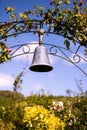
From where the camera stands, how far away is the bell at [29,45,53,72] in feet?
19.1

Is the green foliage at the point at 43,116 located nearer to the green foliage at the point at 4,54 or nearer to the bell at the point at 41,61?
the bell at the point at 41,61

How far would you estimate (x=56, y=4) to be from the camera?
6.73 m

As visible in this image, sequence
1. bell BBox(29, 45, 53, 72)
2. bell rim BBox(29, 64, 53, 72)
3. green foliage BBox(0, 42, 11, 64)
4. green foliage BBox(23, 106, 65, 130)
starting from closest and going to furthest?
1. bell BBox(29, 45, 53, 72)
2. bell rim BBox(29, 64, 53, 72)
3. green foliage BBox(23, 106, 65, 130)
4. green foliage BBox(0, 42, 11, 64)

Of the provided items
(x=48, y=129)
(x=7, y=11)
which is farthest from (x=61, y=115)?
(x=7, y=11)

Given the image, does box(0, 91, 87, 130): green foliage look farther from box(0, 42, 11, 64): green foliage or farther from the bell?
box(0, 42, 11, 64): green foliage

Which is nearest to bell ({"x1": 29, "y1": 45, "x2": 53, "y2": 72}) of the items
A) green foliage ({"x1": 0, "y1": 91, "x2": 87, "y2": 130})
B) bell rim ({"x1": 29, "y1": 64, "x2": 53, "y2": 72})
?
bell rim ({"x1": 29, "y1": 64, "x2": 53, "y2": 72})

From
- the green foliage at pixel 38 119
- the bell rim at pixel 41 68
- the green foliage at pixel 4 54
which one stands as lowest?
the green foliage at pixel 38 119

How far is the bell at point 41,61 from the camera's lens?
5832 millimetres

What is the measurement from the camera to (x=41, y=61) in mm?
5832

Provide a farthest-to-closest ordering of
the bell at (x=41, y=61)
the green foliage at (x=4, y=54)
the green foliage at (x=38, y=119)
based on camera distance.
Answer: the green foliage at (x=4, y=54)
the green foliage at (x=38, y=119)
the bell at (x=41, y=61)

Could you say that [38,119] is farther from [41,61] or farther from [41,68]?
[41,61]

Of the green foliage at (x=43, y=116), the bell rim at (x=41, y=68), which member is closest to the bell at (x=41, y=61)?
the bell rim at (x=41, y=68)

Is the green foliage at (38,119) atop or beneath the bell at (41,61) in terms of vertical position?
beneath

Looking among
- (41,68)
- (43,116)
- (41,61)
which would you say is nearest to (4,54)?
(41,68)
